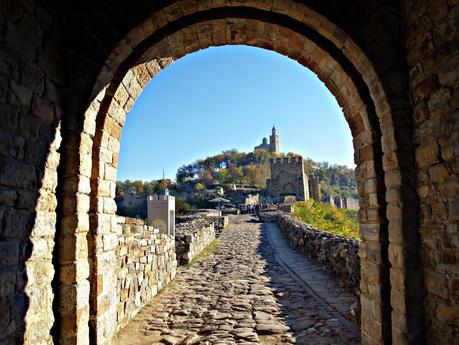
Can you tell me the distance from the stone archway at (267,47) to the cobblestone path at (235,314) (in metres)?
0.90

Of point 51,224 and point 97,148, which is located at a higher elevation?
point 97,148

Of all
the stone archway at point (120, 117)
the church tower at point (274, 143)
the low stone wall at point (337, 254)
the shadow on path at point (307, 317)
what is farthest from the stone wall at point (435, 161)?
the church tower at point (274, 143)

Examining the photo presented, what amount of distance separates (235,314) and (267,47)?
387 cm

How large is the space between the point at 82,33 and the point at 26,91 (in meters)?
0.94

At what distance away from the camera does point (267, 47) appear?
405 cm

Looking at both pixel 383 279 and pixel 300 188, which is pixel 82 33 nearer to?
pixel 383 279

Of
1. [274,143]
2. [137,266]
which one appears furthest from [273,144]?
[137,266]

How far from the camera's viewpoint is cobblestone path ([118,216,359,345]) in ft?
13.9

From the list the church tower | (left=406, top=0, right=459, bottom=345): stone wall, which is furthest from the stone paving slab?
the church tower

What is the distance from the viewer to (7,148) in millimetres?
2414

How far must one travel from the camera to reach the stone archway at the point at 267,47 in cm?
327

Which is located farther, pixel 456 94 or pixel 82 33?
pixel 82 33

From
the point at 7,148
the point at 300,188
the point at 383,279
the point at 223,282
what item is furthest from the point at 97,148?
the point at 300,188

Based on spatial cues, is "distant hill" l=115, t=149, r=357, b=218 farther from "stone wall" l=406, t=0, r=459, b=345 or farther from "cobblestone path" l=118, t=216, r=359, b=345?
"stone wall" l=406, t=0, r=459, b=345
